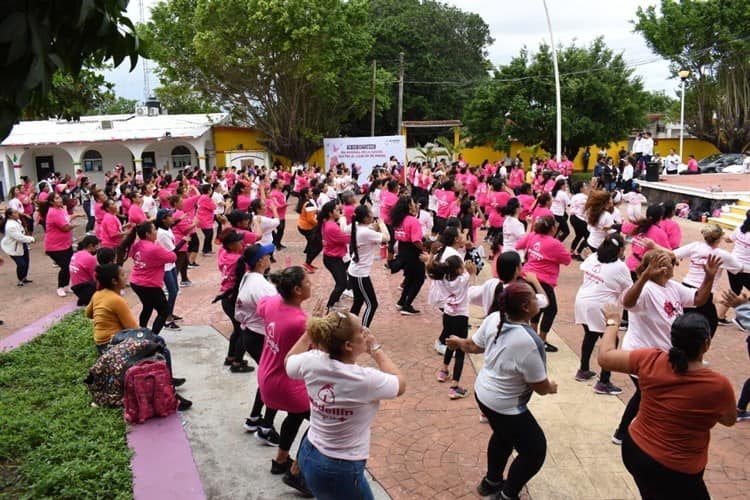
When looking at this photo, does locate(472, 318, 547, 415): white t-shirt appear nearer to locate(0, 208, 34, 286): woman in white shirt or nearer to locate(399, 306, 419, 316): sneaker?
locate(399, 306, 419, 316): sneaker

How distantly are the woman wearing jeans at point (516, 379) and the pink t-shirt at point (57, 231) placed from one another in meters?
8.98

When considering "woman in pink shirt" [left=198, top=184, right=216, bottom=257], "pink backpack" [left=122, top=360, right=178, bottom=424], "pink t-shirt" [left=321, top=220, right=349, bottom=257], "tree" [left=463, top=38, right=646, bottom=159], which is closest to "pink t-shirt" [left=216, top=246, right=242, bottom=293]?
"pink backpack" [left=122, top=360, right=178, bottom=424]

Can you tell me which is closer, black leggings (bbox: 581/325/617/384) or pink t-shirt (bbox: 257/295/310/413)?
pink t-shirt (bbox: 257/295/310/413)

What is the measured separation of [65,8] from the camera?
284 cm

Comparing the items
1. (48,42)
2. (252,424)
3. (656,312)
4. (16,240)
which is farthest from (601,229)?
(16,240)

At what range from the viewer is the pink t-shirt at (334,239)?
7.97 m

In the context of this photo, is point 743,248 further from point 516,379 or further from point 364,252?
point 516,379

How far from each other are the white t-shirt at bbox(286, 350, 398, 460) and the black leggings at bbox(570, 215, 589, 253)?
9475mm

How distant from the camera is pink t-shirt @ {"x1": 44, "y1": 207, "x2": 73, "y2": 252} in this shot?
1034cm

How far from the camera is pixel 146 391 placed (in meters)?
5.41

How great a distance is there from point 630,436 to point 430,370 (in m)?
3.43

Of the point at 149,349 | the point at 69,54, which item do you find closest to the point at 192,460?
the point at 149,349

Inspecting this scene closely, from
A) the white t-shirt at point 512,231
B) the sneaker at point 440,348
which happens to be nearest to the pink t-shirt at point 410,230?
the white t-shirt at point 512,231

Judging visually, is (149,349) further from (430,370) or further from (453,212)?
(453,212)
